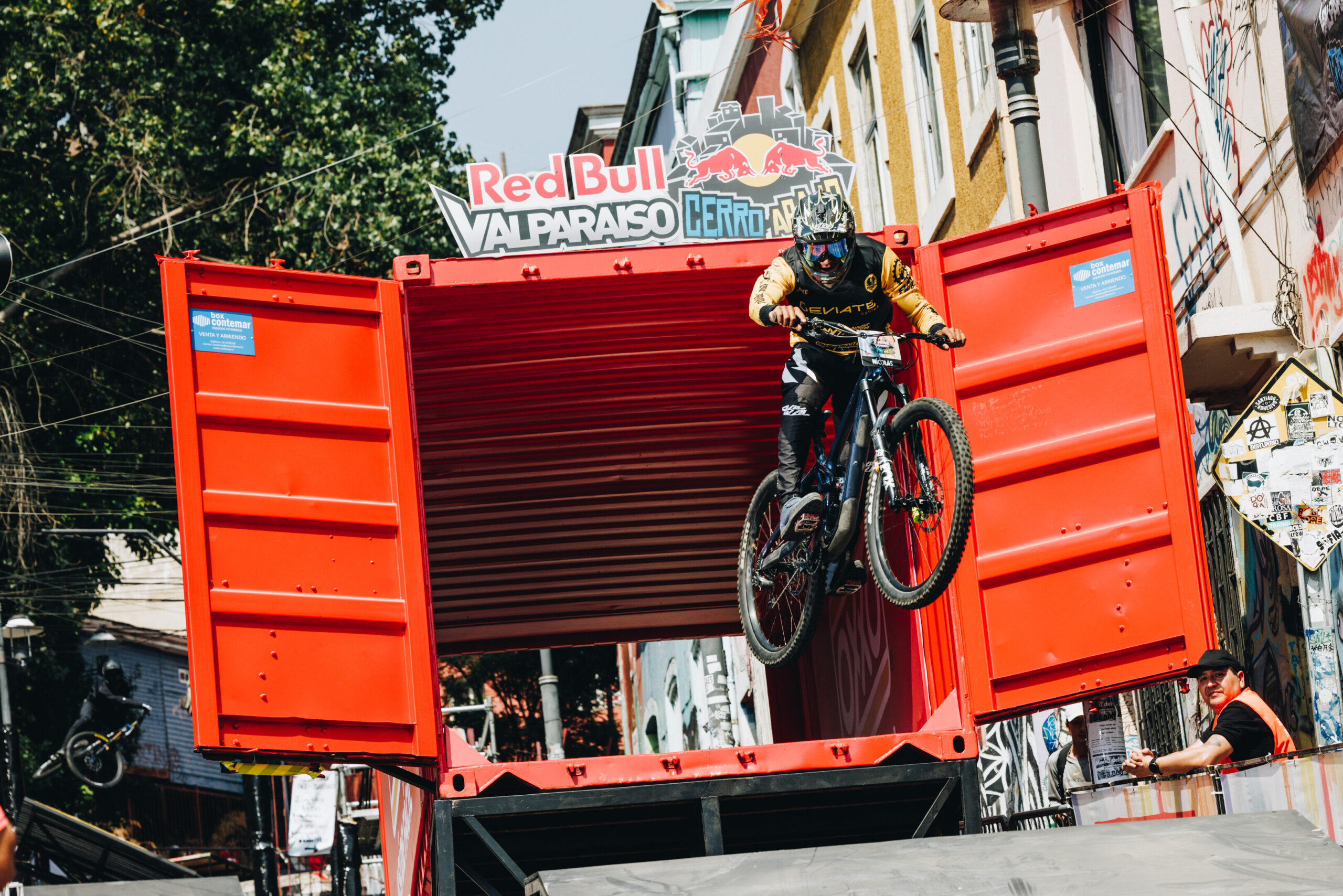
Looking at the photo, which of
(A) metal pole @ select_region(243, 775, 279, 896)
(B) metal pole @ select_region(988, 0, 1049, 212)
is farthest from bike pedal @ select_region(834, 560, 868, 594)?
(A) metal pole @ select_region(243, 775, 279, 896)

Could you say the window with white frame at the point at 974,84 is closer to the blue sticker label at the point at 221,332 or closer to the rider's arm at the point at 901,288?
the rider's arm at the point at 901,288

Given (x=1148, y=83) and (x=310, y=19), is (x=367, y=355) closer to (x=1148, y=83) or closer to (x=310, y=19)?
(x=1148, y=83)

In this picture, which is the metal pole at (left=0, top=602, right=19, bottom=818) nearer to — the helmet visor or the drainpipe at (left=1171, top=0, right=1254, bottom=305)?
the helmet visor

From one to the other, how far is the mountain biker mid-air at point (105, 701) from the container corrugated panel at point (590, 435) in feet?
45.4

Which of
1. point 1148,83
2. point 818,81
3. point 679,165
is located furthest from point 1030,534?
point 818,81

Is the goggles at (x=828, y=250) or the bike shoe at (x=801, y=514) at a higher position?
the goggles at (x=828, y=250)

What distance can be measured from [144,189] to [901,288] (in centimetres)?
1907

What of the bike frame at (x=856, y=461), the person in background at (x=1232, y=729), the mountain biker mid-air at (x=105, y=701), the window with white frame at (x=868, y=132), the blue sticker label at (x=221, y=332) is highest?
the window with white frame at (x=868, y=132)

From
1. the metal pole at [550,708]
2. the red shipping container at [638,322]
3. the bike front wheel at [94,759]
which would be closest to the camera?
the red shipping container at [638,322]

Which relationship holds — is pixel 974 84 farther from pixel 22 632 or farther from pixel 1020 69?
pixel 22 632

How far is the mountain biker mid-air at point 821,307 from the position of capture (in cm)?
743

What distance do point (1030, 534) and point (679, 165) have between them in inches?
108

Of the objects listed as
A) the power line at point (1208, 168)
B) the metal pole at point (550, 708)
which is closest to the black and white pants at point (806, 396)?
the power line at point (1208, 168)

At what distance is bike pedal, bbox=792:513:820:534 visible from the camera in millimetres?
7988
